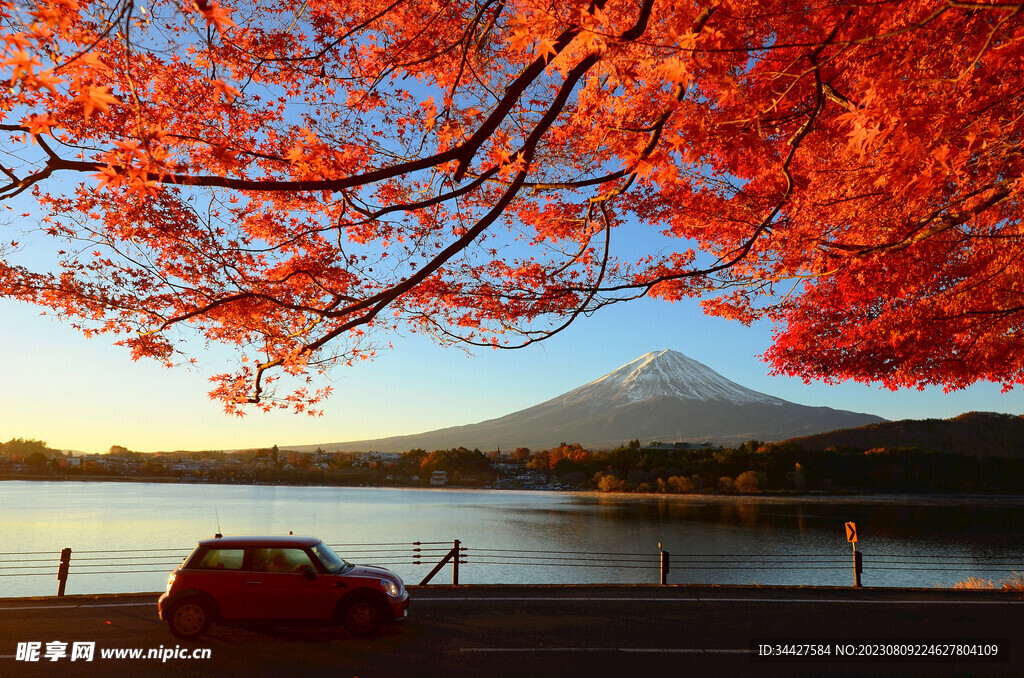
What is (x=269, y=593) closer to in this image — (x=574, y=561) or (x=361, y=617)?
(x=361, y=617)

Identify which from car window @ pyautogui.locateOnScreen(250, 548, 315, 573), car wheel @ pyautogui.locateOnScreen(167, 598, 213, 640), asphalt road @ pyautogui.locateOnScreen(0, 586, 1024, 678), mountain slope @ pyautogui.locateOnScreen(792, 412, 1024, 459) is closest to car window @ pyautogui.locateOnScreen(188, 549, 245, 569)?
car window @ pyautogui.locateOnScreen(250, 548, 315, 573)

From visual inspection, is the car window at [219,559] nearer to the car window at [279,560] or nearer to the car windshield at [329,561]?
the car window at [279,560]

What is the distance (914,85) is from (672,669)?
20.0 feet

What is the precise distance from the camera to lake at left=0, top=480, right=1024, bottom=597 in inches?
1131

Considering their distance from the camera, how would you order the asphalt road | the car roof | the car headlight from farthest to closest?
1. the car roof
2. the car headlight
3. the asphalt road

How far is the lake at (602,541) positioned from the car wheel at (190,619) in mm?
12242

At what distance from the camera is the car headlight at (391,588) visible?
7945mm

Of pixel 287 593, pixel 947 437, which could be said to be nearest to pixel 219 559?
pixel 287 593

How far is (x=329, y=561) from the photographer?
8297mm

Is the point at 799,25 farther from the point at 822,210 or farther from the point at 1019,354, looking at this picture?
the point at 1019,354

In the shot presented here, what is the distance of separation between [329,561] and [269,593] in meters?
0.83

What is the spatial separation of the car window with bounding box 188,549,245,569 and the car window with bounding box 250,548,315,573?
0.19 m

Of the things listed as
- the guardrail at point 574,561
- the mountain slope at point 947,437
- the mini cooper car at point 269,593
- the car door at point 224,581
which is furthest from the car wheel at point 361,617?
the mountain slope at point 947,437

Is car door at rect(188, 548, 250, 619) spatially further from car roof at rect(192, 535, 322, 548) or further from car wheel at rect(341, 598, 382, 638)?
car wheel at rect(341, 598, 382, 638)
